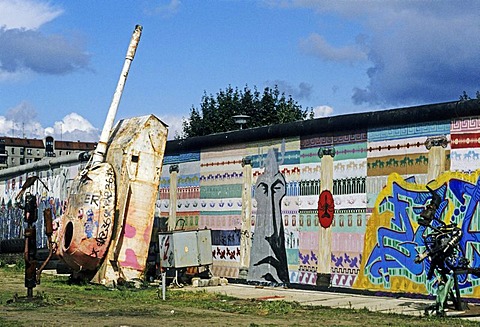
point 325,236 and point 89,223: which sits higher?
point 89,223

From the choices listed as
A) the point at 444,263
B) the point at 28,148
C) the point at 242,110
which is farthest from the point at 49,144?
the point at 28,148

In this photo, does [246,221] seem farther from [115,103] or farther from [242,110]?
[242,110]

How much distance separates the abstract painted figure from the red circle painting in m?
1.73

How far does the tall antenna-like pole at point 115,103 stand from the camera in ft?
82.8

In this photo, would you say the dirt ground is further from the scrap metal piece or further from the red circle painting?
the red circle painting

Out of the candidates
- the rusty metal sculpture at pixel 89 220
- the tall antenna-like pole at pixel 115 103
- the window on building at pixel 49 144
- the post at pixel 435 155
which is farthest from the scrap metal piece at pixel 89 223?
the window on building at pixel 49 144

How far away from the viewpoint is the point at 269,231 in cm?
2377

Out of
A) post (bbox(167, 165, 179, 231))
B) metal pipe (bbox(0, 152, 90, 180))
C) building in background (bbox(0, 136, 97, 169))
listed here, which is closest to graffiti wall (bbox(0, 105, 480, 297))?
post (bbox(167, 165, 179, 231))

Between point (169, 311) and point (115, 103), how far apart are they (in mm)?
10141

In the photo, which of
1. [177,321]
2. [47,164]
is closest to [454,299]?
[177,321]

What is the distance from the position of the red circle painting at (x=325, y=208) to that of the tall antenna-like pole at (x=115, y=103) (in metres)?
7.13

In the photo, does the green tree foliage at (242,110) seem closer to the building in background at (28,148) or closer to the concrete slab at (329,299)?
the concrete slab at (329,299)

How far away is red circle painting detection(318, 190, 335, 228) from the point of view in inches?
849

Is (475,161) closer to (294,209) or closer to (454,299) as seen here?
(454,299)
